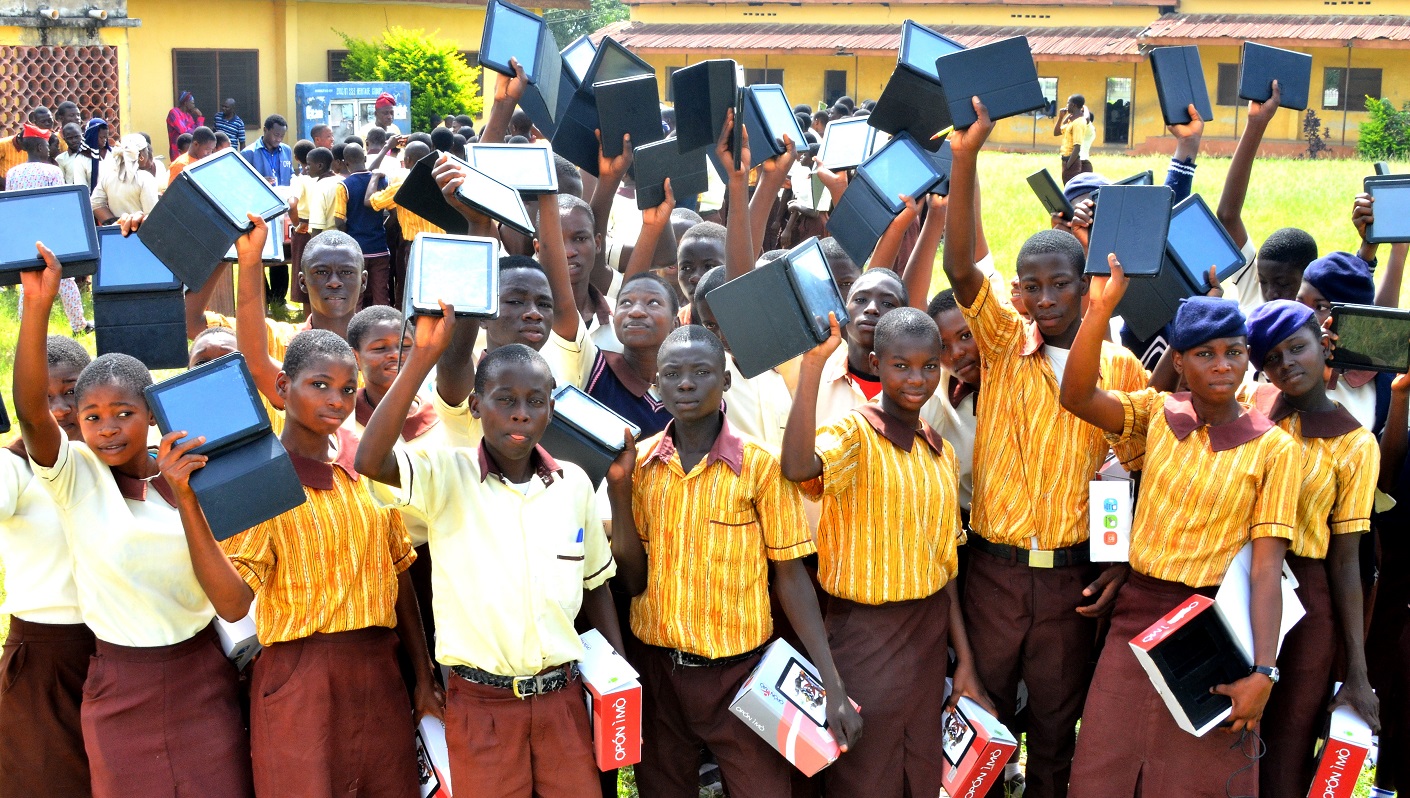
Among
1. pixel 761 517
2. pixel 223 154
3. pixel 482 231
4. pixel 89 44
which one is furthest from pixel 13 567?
pixel 89 44

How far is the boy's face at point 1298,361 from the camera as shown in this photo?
11.9 feet

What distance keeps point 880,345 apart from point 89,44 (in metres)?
18.2

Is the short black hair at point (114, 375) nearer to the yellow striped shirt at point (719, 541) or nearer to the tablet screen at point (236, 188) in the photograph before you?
the tablet screen at point (236, 188)

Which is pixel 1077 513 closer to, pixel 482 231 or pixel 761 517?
pixel 761 517

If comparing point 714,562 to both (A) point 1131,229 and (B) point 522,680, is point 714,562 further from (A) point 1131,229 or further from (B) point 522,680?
(A) point 1131,229

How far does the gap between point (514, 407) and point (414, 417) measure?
2.21ft

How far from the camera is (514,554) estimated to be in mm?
3332

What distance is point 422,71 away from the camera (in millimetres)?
21250

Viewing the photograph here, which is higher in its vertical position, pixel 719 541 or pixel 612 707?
pixel 719 541

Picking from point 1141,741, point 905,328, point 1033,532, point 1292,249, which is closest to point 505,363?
point 905,328

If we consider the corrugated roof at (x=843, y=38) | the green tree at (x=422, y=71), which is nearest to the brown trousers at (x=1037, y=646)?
the green tree at (x=422, y=71)

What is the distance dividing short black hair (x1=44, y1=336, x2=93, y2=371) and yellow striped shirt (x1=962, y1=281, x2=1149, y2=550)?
2.57 meters

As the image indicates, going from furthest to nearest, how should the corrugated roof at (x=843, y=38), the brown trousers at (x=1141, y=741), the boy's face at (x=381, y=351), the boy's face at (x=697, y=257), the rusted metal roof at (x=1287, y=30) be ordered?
the corrugated roof at (x=843, y=38), the rusted metal roof at (x=1287, y=30), the boy's face at (x=697, y=257), the boy's face at (x=381, y=351), the brown trousers at (x=1141, y=741)

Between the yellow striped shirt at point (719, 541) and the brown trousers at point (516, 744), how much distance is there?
38 centimetres
